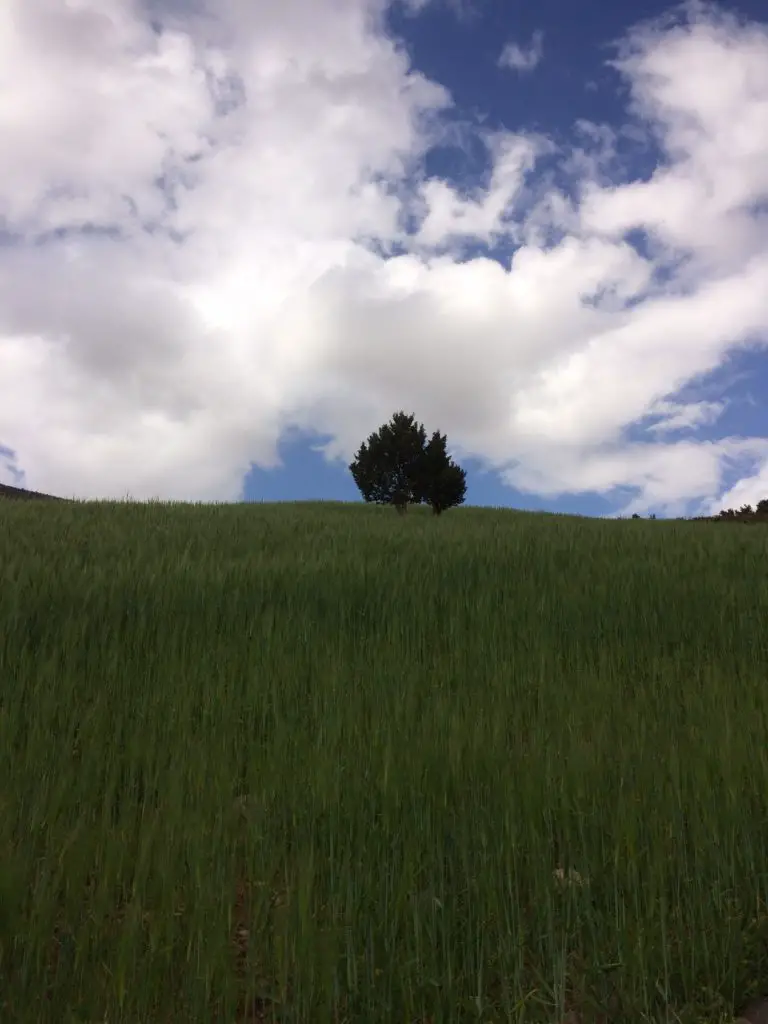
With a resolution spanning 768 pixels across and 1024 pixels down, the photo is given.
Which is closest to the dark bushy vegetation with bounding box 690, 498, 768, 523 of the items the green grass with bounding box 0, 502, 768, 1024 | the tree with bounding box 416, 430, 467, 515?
the tree with bounding box 416, 430, 467, 515

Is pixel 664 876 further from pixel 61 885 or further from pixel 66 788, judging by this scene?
pixel 66 788

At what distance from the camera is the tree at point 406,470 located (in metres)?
30.9

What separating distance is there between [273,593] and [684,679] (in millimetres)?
3969

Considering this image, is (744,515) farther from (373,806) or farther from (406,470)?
(373,806)

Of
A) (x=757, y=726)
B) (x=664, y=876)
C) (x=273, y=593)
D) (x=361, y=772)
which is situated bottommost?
(x=664, y=876)

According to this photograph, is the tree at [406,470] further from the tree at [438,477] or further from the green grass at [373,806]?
the green grass at [373,806]

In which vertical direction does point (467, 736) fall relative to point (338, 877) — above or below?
above

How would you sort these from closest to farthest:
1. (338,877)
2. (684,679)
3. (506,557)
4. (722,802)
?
1. (338,877)
2. (722,802)
3. (684,679)
4. (506,557)

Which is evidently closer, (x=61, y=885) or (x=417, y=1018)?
(x=417, y=1018)

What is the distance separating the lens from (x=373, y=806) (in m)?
3.18

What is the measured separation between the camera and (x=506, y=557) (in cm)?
899

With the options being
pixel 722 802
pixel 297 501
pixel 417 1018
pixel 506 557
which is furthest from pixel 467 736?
pixel 297 501

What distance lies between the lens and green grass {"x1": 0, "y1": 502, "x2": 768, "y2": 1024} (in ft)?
Result: 7.70

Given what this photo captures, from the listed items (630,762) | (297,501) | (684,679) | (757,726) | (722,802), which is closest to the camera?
(722,802)
